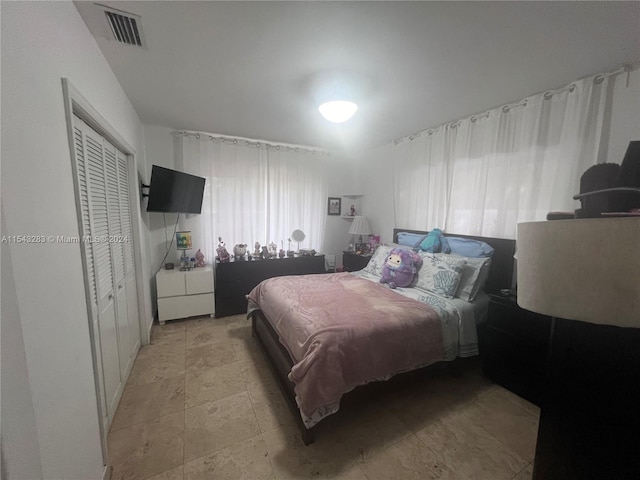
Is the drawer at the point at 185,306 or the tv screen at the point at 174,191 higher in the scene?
the tv screen at the point at 174,191

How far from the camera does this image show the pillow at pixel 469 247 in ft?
7.85

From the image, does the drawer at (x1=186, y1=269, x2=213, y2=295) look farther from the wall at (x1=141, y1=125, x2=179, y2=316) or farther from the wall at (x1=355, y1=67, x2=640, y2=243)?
the wall at (x1=355, y1=67, x2=640, y2=243)

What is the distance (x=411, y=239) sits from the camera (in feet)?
10.1

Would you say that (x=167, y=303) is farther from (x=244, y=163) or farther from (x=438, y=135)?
(x=438, y=135)

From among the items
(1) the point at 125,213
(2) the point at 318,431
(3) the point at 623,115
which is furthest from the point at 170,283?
(3) the point at 623,115

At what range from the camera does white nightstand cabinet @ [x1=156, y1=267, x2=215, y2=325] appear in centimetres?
295

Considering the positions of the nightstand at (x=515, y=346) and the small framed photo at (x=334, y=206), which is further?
the small framed photo at (x=334, y=206)

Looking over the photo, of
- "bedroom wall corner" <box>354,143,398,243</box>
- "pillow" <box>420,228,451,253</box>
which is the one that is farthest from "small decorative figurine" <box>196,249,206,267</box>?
"pillow" <box>420,228,451,253</box>

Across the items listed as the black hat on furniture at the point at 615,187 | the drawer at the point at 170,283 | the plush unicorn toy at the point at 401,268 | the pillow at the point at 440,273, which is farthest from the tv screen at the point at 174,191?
the black hat on furniture at the point at 615,187

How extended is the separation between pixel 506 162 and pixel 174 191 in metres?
3.56

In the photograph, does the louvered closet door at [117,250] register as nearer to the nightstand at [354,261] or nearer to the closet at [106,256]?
the closet at [106,256]

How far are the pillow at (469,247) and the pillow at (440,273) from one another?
19cm

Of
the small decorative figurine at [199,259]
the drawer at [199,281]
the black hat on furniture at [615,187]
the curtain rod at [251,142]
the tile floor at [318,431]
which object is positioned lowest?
the tile floor at [318,431]

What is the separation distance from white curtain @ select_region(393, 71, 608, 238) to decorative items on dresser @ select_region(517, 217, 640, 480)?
1.81 metres
